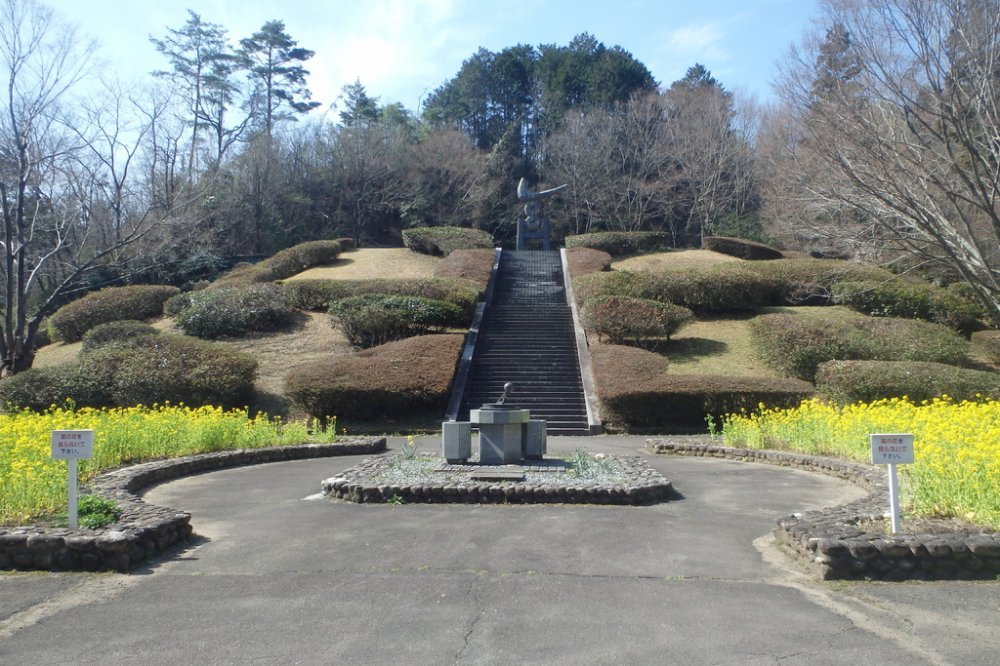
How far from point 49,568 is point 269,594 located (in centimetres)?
197

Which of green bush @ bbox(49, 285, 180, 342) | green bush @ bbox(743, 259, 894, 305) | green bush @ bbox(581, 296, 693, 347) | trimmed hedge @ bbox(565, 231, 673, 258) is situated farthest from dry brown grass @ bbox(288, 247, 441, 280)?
green bush @ bbox(743, 259, 894, 305)

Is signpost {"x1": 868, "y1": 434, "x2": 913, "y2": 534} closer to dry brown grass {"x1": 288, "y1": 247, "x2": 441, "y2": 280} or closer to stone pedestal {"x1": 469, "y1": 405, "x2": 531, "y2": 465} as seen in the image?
stone pedestal {"x1": 469, "y1": 405, "x2": 531, "y2": 465}

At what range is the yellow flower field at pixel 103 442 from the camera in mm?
7055

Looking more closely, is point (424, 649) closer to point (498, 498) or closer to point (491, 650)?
point (491, 650)

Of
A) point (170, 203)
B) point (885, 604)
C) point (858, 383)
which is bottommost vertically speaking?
point (885, 604)

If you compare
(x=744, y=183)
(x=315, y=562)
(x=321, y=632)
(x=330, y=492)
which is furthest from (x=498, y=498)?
(x=744, y=183)

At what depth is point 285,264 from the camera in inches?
1150

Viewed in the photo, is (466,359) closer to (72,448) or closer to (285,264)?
(285,264)

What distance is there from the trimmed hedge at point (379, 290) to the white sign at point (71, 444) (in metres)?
16.4

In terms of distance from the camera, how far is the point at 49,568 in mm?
5914

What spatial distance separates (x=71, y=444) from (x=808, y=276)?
2239 cm

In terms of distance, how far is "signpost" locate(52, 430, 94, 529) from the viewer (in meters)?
6.33

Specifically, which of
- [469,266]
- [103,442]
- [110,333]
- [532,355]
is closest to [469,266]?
[469,266]

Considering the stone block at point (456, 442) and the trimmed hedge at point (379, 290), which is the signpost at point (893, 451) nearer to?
the stone block at point (456, 442)
